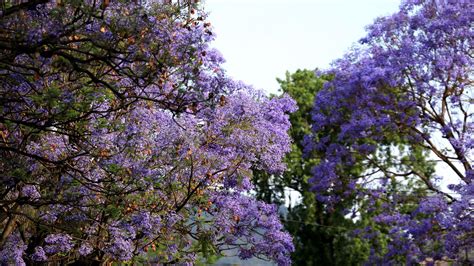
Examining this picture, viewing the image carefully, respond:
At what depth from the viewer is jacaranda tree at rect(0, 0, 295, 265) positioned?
23.5 feet

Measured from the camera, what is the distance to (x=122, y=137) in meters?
10.6

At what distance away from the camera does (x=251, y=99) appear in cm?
1327

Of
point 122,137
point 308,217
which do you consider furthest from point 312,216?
point 122,137

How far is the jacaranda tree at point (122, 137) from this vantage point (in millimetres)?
7152

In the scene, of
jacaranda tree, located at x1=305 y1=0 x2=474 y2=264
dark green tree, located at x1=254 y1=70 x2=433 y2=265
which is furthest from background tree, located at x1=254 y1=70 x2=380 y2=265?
jacaranda tree, located at x1=305 y1=0 x2=474 y2=264

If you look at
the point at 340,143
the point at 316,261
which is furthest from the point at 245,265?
the point at 340,143

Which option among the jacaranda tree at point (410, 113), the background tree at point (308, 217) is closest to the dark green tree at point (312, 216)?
the background tree at point (308, 217)

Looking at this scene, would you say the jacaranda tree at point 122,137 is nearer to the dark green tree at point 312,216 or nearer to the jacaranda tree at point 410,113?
the jacaranda tree at point 410,113

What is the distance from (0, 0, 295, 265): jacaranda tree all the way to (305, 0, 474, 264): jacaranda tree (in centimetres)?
243

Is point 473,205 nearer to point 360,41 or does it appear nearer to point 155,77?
point 360,41

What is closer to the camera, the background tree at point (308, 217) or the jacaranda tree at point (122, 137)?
the jacaranda tree at point (122, 137)

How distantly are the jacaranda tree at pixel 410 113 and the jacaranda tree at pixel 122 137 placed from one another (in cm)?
243

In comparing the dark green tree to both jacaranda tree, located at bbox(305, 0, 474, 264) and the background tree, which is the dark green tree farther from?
jacaranda tree, located at bbox(305, 0, 474, 264)

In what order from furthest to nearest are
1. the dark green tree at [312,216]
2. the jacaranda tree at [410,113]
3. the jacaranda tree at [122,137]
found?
the dark green tree at [312,216], the jacaranda tree at [410,113], the jacaranda tree at [122,137]
